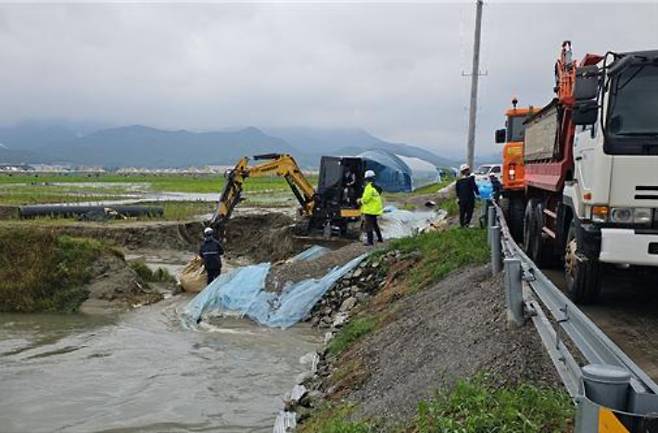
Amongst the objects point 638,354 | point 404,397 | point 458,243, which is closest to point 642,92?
point 638,354

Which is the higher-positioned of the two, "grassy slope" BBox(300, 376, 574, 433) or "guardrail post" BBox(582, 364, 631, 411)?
"guardrail post" BBox(582, 364, 631, 411)

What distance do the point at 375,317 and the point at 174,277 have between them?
10612 millimetres

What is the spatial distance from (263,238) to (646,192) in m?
19.6

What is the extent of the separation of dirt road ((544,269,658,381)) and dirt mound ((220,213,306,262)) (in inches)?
553

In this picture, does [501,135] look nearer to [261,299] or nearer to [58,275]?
[261,299]

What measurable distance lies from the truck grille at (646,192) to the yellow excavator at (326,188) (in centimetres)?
1613

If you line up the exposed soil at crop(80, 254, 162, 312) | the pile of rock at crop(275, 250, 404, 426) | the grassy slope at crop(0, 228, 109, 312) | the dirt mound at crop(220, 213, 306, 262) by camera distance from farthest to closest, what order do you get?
the dirt mound at crop(220, 213, 306, 262) < the exposed soil at crop(80, 254, 162, 312) < the grassy slope at crop(0, 228, 109, 312) < the pile of rock at crop(275, 250, 404, 426)

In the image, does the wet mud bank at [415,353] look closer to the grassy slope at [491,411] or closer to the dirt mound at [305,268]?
the grassy slope at [491,411]

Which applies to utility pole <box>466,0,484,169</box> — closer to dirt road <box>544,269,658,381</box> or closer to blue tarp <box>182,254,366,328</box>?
blue tarp <box>182,254,366,328</box>

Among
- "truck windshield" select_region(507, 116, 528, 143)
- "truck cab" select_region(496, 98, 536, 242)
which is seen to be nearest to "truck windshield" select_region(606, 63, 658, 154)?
"truck cab" select_region(496, 98, 536, 242)

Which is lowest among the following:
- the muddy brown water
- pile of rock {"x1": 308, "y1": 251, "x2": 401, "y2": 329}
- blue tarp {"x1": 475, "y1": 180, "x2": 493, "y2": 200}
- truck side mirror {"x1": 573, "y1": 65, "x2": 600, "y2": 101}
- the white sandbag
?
the muddy brown water

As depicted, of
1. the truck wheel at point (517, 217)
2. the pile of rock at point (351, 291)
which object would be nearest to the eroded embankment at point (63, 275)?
the pile of rock at point (351, 291)

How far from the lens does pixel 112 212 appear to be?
30.0 m

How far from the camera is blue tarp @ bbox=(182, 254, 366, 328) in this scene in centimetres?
1430
